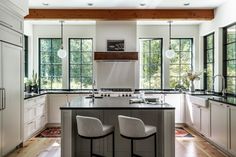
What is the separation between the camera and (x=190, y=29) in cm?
773

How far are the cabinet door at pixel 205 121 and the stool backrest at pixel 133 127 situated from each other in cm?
248

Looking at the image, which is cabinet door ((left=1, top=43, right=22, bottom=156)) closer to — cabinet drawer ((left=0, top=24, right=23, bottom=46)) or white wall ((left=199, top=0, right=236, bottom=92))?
cabinet drawer ((left=0, top=24, right=23, bottom=46))

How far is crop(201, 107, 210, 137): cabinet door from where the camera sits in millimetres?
5274

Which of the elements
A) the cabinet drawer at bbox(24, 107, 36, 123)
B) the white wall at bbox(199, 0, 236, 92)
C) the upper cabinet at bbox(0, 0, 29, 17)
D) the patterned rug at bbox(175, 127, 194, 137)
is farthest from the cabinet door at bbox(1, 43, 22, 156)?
the white wall at bbox(199, 0, 236, 92)

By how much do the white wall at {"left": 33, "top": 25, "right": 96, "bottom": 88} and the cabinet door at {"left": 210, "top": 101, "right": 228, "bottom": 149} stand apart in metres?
4.20

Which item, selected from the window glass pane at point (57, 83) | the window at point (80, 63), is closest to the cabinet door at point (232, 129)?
the window at point (80, 63)

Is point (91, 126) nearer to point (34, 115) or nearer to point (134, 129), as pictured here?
point (134, 129)

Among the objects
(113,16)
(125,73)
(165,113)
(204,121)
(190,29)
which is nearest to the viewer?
(165,113)

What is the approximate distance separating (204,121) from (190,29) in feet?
10.7

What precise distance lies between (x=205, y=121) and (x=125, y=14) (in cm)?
314

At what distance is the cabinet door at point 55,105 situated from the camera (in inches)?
277

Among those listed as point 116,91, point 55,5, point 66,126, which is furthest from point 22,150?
point 55,5

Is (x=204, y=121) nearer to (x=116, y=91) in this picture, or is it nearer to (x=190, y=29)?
(x=116, y=91)

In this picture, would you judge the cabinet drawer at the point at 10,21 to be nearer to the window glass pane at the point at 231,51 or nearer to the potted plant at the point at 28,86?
the potted plant at the point at 28,86
